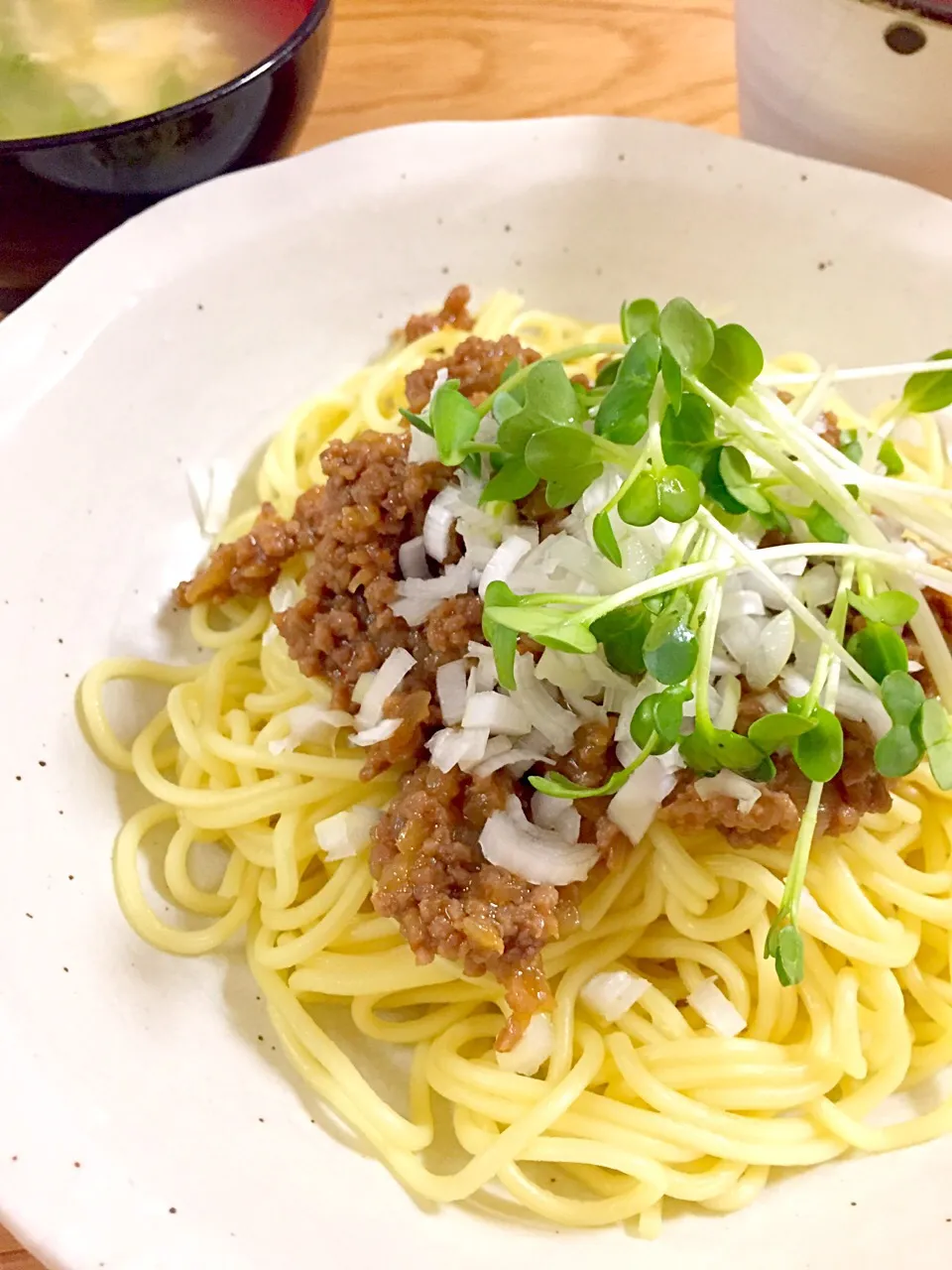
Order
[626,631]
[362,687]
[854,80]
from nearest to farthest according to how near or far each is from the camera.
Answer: [626,631], [362,687], [854,80]

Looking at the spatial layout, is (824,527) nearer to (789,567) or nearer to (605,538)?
(789,567)

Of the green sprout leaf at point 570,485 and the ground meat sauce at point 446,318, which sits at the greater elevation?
the green sprout leaf at point 570,485

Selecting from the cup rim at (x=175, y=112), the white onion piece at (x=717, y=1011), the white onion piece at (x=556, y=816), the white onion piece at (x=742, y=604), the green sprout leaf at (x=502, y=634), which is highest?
the cup rim at (x=175, y=112)

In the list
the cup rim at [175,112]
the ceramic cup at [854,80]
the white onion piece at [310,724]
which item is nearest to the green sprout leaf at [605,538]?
A: the white onion piece at [310,724]

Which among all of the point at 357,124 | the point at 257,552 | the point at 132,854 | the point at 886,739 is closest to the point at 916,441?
the point at 886,739

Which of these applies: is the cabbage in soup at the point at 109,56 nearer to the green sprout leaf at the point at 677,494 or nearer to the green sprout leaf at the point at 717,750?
the green sprout leaf at the point at 677,494

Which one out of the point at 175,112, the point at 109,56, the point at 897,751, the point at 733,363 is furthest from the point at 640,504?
the point at 109,56
